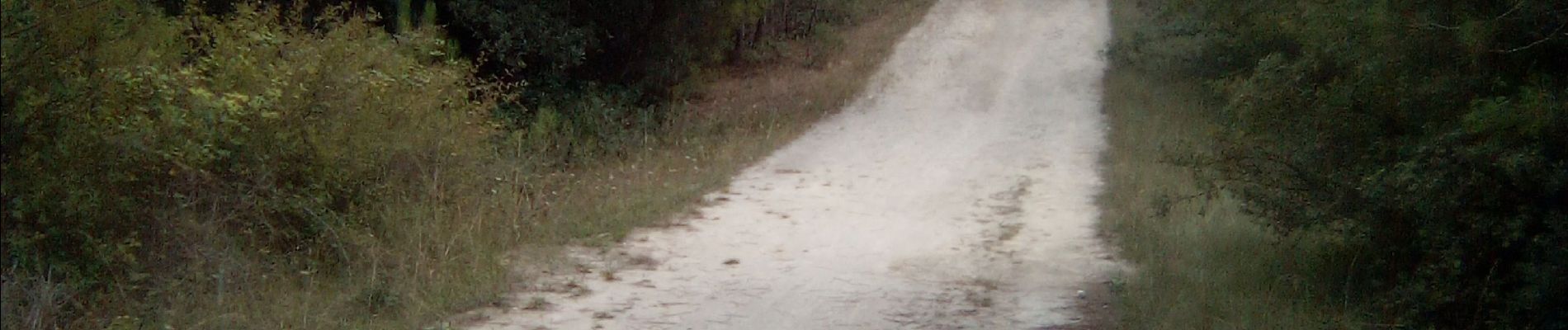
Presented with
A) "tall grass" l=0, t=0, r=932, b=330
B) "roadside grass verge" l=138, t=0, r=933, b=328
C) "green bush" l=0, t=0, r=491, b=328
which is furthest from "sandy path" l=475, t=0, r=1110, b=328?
"green bush" l=0, t=0, r=491, b=328

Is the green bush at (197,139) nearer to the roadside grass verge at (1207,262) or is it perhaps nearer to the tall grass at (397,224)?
the tall grass at (397,224)

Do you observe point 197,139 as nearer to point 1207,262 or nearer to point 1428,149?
point 1207,262

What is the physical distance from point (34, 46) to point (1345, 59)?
7.15 m

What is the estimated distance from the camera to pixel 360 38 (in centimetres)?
1101

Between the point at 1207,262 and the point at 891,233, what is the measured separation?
111 inches

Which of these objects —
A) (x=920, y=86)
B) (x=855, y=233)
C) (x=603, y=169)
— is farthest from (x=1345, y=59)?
(x=920, y=86)

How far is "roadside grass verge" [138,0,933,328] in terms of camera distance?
781 cm

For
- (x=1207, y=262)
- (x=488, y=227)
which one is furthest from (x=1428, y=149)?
(x=488, y=227)

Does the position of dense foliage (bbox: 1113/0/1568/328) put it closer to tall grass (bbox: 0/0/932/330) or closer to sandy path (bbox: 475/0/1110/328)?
sandy path (bbox: 475/0/1110/328)

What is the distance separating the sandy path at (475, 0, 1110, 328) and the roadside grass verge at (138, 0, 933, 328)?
376mm

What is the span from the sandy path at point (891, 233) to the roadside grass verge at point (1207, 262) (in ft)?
1.26

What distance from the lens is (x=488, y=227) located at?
10406mm

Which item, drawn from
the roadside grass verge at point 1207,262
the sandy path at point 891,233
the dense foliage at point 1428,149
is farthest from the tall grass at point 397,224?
the dense foliage at point 1428,149

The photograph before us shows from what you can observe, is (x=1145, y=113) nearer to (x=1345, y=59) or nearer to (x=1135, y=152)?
(x=1135, y=152)
